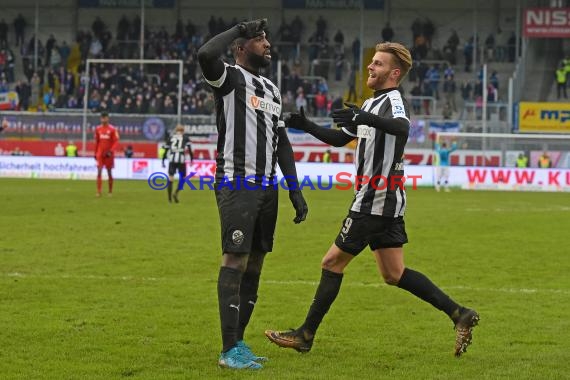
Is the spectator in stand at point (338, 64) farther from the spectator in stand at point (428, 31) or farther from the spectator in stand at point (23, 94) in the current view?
the spectator in stand at point (23, 94)

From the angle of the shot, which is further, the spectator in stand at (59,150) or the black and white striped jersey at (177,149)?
the spectator in stand at (59,150)

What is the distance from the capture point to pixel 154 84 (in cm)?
4681

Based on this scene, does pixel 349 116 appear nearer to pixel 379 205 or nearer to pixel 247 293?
pixel 379 205

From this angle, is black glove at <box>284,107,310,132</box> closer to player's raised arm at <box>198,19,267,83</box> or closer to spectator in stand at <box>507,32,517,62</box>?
player's raised arm at <box>198,19,267,83</box>

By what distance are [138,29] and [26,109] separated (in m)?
7.72

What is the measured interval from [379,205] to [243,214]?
40.4 inches

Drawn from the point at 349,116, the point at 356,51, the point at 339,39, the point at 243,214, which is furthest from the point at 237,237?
the point at 339,39

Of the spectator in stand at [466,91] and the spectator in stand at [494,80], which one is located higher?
the spectator in stand at [494,80]

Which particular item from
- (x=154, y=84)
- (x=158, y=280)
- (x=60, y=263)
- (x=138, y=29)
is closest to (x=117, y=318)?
(x=158, y=280)

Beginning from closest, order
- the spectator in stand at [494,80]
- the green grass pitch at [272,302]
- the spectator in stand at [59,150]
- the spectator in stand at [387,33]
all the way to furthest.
Result: the green grass pitch at [272,302]
the spectator in stand at [59,150]
the spectator in stand at [494,80]
the spectator in stand at [387,33]

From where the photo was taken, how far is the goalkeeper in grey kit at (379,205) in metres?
7.38

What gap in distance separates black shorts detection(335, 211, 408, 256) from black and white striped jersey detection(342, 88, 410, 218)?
0.16ft

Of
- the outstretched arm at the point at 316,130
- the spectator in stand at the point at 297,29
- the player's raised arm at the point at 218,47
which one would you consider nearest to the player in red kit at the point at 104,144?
the outstretched arm at the point at 316,130

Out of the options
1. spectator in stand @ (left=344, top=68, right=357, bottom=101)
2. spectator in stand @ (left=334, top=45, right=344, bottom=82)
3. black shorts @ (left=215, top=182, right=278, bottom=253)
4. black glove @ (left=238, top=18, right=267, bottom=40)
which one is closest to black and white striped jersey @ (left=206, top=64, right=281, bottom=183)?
black shorts @ (left=215, top=182, right=278, bottom=253)
